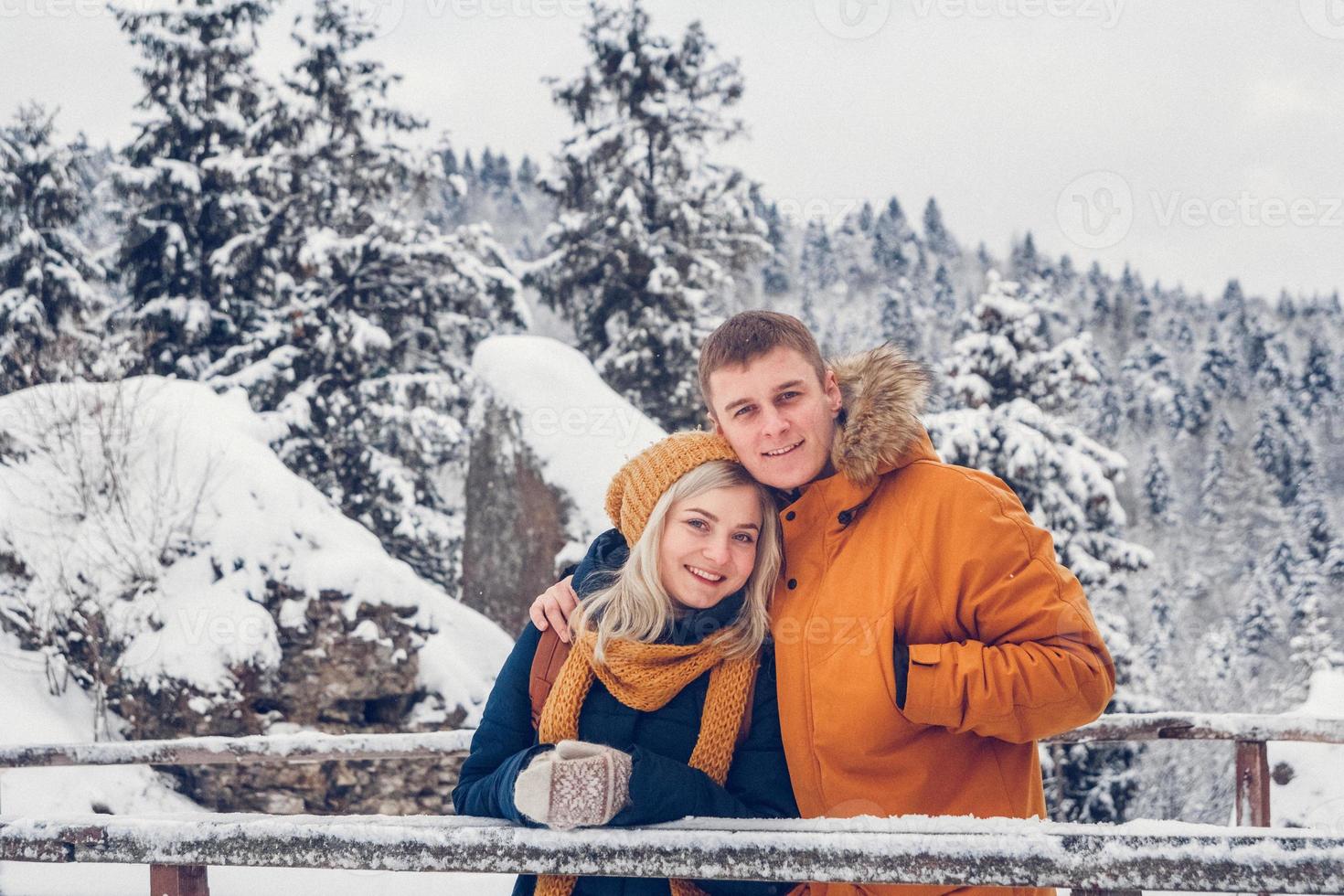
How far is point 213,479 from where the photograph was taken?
9.23 meters

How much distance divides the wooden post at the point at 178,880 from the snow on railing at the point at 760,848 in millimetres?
59

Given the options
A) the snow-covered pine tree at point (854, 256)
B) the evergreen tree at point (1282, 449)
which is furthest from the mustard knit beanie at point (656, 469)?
the snow-covered pine tree at point (854, 256)

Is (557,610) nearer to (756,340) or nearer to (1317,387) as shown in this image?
(756,340)

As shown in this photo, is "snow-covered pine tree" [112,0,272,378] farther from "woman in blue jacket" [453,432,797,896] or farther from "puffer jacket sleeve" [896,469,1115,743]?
"puffer jacket sleeve" [896,469,1115,743]

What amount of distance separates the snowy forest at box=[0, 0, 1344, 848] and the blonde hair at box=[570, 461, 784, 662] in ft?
23.0

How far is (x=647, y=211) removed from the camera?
1731cm

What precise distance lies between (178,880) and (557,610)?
3.45 feet

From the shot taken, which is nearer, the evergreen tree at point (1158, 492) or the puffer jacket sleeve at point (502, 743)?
the puffer jacket sleeve at point (502, 743)

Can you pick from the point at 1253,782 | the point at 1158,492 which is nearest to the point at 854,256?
the point at 1158,492

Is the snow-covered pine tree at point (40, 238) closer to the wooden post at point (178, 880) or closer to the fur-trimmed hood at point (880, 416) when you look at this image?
the wooden post at point (178, 880)

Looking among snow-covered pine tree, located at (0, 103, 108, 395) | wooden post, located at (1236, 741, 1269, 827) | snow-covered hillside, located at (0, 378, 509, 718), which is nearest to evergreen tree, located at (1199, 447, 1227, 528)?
snow-covered pine tree, located at (0, 103, 108, 395)

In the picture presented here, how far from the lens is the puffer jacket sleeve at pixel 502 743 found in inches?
87.0

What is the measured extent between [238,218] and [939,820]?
1790 centimetres

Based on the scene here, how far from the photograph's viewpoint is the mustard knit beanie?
8.59ft
